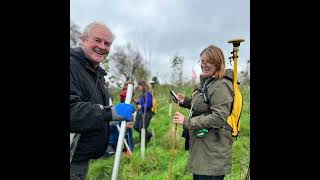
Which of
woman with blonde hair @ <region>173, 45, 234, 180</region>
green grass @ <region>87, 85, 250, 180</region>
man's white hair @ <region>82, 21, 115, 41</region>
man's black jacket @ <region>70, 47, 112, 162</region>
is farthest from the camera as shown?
green grass @ <region>87, 85, 250, 180</region>

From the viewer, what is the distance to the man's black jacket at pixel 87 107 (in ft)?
7.29

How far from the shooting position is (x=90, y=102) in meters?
2.38

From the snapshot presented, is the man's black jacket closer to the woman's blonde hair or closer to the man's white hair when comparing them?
the man's white hair

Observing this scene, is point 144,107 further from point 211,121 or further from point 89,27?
point 89,27

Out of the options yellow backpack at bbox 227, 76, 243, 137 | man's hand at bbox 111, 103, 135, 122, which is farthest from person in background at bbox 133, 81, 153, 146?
man's hand at bbox 111, 103, 135, 122

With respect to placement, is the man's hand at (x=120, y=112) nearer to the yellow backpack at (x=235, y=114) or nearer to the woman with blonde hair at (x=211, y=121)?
the woman with blonde hair at (x=211, y=121)

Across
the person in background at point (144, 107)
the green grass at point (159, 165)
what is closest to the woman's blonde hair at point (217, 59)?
the green grass at point (159, 165)

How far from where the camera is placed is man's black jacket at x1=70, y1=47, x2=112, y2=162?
7.29 feet
